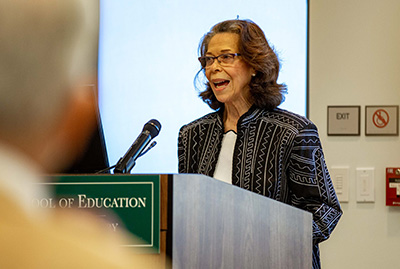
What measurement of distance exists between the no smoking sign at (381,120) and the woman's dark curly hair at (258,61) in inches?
47.4

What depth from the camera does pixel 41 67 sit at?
18.2 inches

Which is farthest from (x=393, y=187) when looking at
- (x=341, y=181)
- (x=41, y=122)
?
(x=41, y=122)

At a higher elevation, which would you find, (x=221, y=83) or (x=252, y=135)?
(x=221, y=83)

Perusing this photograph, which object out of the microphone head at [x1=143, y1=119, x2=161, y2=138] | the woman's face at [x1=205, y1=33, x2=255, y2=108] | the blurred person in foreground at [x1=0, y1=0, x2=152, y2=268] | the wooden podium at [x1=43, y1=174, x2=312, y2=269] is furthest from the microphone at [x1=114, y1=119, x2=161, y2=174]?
the blurred person in foreground at [x1=0, y1=0, x2=152, y2=268]

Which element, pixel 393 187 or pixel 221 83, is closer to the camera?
pixel 221 83

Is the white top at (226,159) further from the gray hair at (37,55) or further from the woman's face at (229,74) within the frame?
the gray hair at (37,55)

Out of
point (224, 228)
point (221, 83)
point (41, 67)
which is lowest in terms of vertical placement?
point (224, 228)

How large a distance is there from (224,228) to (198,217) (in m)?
0.09

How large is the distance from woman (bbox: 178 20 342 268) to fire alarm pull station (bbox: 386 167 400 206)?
1.30 meters

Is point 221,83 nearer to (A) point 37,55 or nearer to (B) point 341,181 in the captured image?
(B) point 341,181

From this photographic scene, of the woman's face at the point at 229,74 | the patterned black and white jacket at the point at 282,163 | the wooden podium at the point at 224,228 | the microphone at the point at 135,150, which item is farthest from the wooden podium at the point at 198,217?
the woman's face at the point at 229,74

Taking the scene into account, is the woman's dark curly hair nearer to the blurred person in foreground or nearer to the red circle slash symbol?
the red circle slash symbol

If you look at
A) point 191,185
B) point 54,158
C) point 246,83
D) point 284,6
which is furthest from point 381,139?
point 54,158

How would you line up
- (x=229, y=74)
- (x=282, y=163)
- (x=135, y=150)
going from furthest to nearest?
1. (x=229, y=74)
2. (x=282, y=163)
3. (x=135, y=150)
